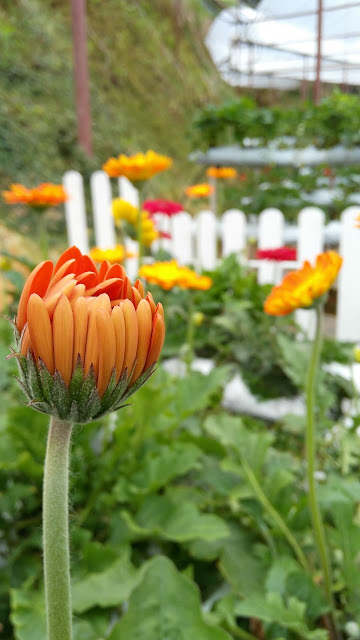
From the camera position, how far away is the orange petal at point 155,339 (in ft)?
0.79

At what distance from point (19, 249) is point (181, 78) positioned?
2324mm

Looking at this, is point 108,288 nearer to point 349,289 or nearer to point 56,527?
point 56,527

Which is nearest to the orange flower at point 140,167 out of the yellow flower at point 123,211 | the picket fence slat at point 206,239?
the yellow flower at point 123,211

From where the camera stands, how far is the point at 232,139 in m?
2.70

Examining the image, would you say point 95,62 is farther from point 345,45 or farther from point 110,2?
point 345,45

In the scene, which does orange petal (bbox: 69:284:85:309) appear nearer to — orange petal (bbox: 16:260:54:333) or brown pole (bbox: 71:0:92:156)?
orange petal (bbox: 16:260:54:333)

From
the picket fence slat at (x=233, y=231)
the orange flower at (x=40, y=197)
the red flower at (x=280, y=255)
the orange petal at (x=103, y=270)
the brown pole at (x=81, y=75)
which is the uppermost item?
the brown pole at (x=81, y=75)

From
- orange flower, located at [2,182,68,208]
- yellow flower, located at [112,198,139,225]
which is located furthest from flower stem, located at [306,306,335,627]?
A: orange flower, located at [2,182,68,208]

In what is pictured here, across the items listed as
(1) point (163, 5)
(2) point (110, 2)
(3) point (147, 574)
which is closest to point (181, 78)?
(1) point (163, 5)

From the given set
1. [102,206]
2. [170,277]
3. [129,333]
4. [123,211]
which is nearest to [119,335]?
[129,333]

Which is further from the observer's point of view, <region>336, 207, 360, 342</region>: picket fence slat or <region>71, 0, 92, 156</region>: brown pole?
<region>71, 0, 92, 156</region>: brown pole

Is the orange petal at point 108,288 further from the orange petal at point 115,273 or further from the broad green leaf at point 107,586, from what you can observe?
the broad green leaf at point 107,586

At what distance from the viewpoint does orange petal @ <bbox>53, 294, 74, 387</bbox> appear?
0.22 metres

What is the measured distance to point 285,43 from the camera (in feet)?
10.8
